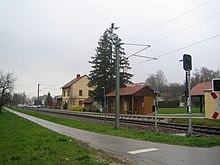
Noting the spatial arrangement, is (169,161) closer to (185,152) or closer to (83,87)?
(185,152)

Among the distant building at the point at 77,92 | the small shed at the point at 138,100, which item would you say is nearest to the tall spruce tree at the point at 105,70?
the small shed at the point at 138,100

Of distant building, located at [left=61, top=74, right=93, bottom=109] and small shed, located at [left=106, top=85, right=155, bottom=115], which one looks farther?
distant building, located at [left=61, top=74, right=93, bottom=109]

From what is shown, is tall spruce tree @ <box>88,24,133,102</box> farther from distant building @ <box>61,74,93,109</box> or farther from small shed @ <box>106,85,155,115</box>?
distant building @ <box>61,74,93,109</box>

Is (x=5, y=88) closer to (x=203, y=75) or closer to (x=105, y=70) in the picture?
(x=105, y=70)

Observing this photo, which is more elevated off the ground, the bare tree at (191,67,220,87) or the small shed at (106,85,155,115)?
the bare tree at (191,67,220,87)

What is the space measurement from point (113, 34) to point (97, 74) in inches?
427

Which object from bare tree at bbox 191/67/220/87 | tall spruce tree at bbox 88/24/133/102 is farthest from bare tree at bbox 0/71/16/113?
bare tree at bbox 191/67/220/87

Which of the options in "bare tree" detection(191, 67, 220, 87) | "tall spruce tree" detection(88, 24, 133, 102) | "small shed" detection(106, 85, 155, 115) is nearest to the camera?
"small shed" detection(106, 85, 155, 115)

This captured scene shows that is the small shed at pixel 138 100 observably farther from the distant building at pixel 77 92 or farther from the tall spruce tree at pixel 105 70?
the distant building at pixel 77 92

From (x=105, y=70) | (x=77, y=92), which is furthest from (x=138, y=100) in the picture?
(x=77, y=92)

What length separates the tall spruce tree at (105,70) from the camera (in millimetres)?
62969

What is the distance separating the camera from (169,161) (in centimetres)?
917

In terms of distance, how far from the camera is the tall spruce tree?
62969 millimetres

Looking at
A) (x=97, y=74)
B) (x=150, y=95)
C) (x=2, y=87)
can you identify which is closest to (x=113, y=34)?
(x=97, y=74)
